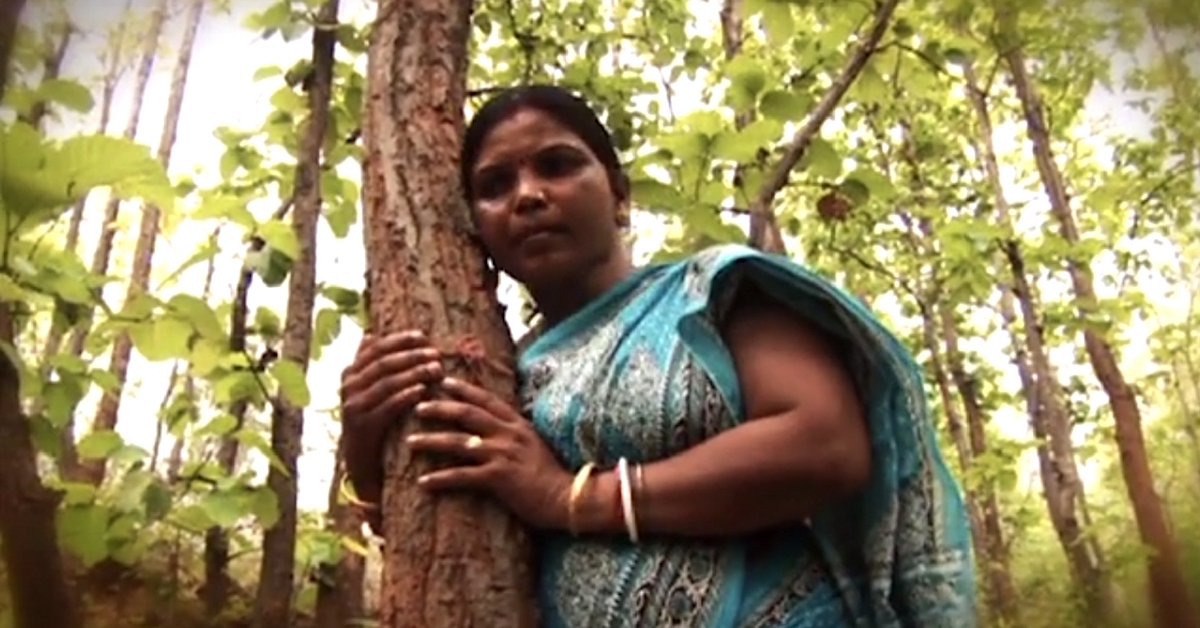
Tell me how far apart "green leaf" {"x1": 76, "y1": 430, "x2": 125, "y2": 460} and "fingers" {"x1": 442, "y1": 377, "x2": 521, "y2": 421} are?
3.20 feet

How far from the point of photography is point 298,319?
2609 millimetres

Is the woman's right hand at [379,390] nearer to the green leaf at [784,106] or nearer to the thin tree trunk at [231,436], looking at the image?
the thin tree trunk at [231,436]

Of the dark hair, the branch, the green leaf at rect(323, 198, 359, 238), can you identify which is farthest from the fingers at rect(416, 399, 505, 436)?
the green leaf at rect(323, 198, 359, 238)

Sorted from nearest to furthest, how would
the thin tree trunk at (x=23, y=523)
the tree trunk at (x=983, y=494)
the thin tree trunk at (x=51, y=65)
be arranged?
the thin tree trunk at (x=23, y=523) < the thin tree trunk at (x=51, y=65) < the tree trunk at (x=983, y=494)

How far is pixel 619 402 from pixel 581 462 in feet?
0.28

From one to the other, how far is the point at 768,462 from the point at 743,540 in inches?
5.1

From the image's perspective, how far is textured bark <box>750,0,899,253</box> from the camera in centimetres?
237

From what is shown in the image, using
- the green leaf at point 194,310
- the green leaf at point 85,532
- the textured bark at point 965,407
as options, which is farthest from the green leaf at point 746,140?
the textured bark at point 965,407

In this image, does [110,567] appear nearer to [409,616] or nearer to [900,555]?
[409,616]

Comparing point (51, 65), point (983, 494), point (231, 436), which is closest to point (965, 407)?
point (983, 494)

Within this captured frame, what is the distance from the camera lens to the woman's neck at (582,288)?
4.94ft

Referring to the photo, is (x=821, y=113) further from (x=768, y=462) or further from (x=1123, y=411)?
(x=1123, y=411)

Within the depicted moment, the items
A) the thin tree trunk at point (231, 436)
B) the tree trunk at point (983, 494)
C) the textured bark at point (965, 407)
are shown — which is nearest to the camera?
the thin tree trunk at point (231, 436)

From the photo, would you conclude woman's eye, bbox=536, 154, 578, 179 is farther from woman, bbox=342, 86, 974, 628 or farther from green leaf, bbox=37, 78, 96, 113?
green leaf, bbox=37, 78, 96, 113
